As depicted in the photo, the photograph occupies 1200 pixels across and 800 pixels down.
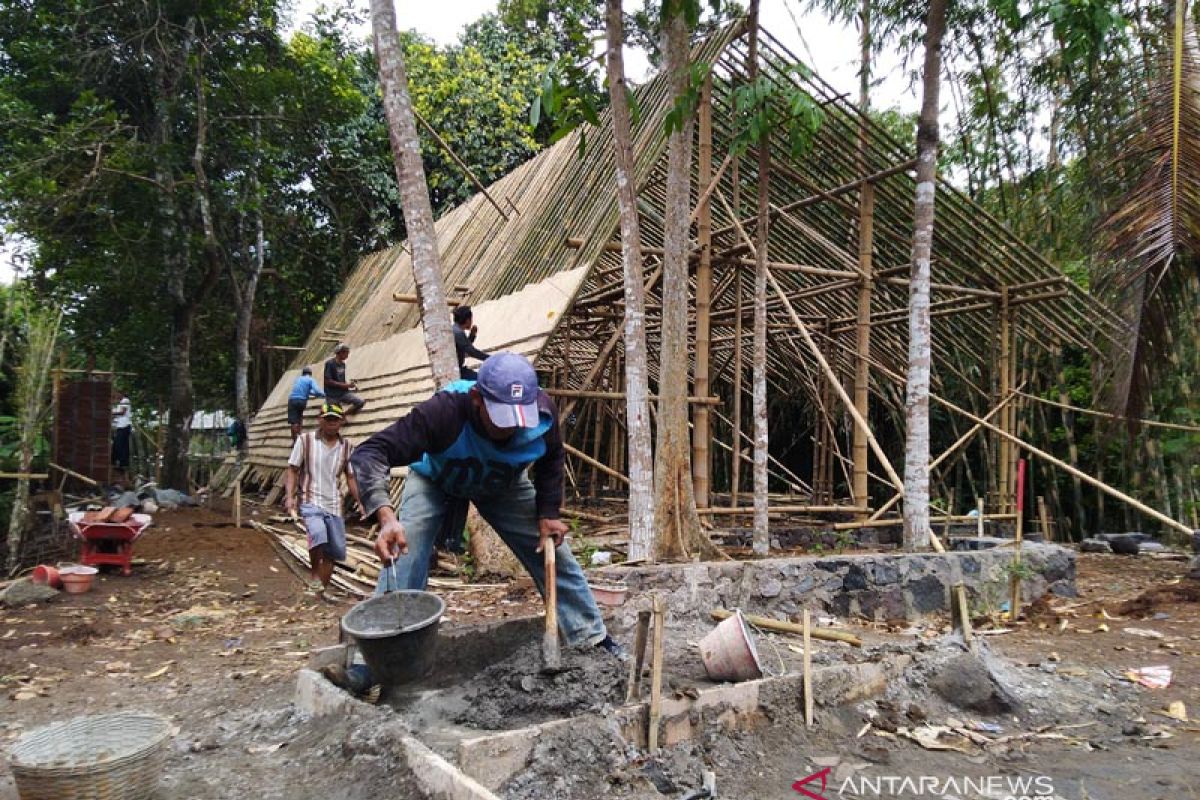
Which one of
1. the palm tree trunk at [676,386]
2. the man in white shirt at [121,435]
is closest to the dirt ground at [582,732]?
the palm tree trunk at [676,386]

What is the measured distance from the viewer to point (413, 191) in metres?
6.82

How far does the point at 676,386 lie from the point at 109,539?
18.4 ft

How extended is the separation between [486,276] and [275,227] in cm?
817

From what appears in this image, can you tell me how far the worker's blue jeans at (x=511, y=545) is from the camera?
12.8ft

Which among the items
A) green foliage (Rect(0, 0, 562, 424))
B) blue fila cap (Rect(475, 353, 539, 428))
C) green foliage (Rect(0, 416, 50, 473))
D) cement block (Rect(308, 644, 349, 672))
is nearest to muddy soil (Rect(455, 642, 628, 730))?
cement block (Rect(308, 644, 349, 672))

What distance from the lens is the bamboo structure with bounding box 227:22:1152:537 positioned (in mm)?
8289

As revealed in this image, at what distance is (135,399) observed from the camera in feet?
76.0

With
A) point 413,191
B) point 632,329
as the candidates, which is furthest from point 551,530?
point 413,191

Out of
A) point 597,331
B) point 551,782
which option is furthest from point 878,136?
point 551,782

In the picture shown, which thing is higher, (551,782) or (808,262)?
(808,262)

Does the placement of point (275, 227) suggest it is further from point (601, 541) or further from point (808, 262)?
point (601, 541)

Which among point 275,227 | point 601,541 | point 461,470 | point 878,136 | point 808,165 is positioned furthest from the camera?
point 275,227

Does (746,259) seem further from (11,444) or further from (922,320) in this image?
(11,444)

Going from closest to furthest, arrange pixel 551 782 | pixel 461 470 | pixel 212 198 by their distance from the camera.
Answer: pixel 551 782
pixel 461 470
pixel 212 198
